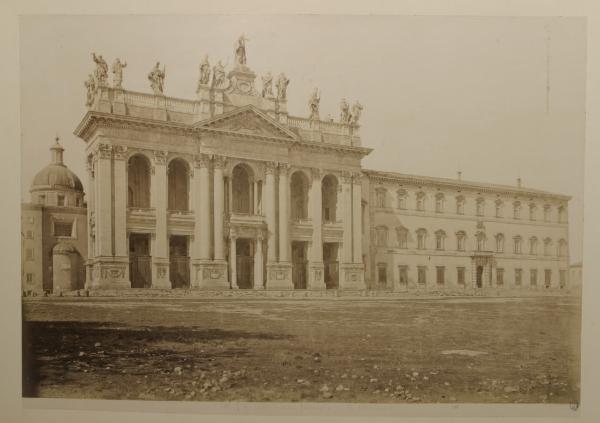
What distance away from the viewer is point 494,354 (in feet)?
24.3

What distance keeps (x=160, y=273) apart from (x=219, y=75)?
8.15 feet

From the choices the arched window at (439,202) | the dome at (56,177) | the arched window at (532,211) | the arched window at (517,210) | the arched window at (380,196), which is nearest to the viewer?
the dome at (56,177)

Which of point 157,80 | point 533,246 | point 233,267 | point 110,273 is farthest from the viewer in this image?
point 233,267

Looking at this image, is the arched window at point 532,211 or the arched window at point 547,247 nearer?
the arched window at point 532,211

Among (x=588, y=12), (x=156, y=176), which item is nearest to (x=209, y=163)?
(x=156, y=176)

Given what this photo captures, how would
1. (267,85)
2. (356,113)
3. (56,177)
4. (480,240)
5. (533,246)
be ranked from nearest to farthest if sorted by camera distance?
(56,177), (267,85), (356,113), (533,246), (480,240)

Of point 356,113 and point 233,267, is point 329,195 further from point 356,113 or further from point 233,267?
point 233,267

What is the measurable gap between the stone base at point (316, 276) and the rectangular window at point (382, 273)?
0.72m

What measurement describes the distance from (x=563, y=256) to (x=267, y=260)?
357 cm

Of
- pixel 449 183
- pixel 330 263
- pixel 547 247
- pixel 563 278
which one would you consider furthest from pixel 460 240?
pixel 330 263

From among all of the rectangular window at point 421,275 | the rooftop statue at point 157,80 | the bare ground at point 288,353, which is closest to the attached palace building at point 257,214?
the rectangular window at point 421,275

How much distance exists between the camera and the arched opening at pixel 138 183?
795cm

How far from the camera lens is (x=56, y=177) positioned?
22.9 ft

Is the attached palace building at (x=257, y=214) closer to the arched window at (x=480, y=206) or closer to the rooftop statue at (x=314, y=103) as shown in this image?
the arched window at (x=480, y=206)
